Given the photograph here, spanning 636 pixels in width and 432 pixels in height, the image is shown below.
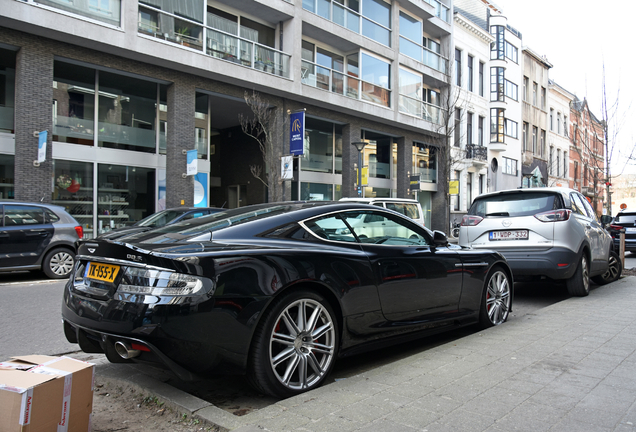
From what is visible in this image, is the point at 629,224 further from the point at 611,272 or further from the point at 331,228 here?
the point at 331,228

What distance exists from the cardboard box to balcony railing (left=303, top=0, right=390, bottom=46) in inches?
822

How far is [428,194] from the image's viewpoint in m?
32.1

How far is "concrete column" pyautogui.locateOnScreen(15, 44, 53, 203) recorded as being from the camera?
45.7ft

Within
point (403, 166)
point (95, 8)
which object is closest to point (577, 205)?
point (95, 8)

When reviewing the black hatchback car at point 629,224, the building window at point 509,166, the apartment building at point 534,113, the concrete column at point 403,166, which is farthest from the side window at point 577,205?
the apartment building at point 534,113

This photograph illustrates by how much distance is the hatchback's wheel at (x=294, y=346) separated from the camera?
3234mm

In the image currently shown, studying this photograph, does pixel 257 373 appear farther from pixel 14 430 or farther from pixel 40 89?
pixel 40 89

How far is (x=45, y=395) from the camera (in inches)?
94.8

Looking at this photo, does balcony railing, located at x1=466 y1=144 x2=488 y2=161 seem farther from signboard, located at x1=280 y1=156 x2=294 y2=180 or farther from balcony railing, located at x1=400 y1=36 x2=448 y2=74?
signboard, located at x1=280 y1=156 x2=294 y2=180

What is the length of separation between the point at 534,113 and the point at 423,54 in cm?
2057

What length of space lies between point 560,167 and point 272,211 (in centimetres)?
5384

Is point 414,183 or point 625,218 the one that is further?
point 414,183

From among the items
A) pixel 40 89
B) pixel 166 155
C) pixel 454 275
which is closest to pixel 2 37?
pixel 40 89

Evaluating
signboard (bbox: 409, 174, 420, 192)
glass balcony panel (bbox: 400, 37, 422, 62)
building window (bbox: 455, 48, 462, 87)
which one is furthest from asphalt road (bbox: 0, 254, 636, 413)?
building window (bbox: 455, 48, 462, 87)
